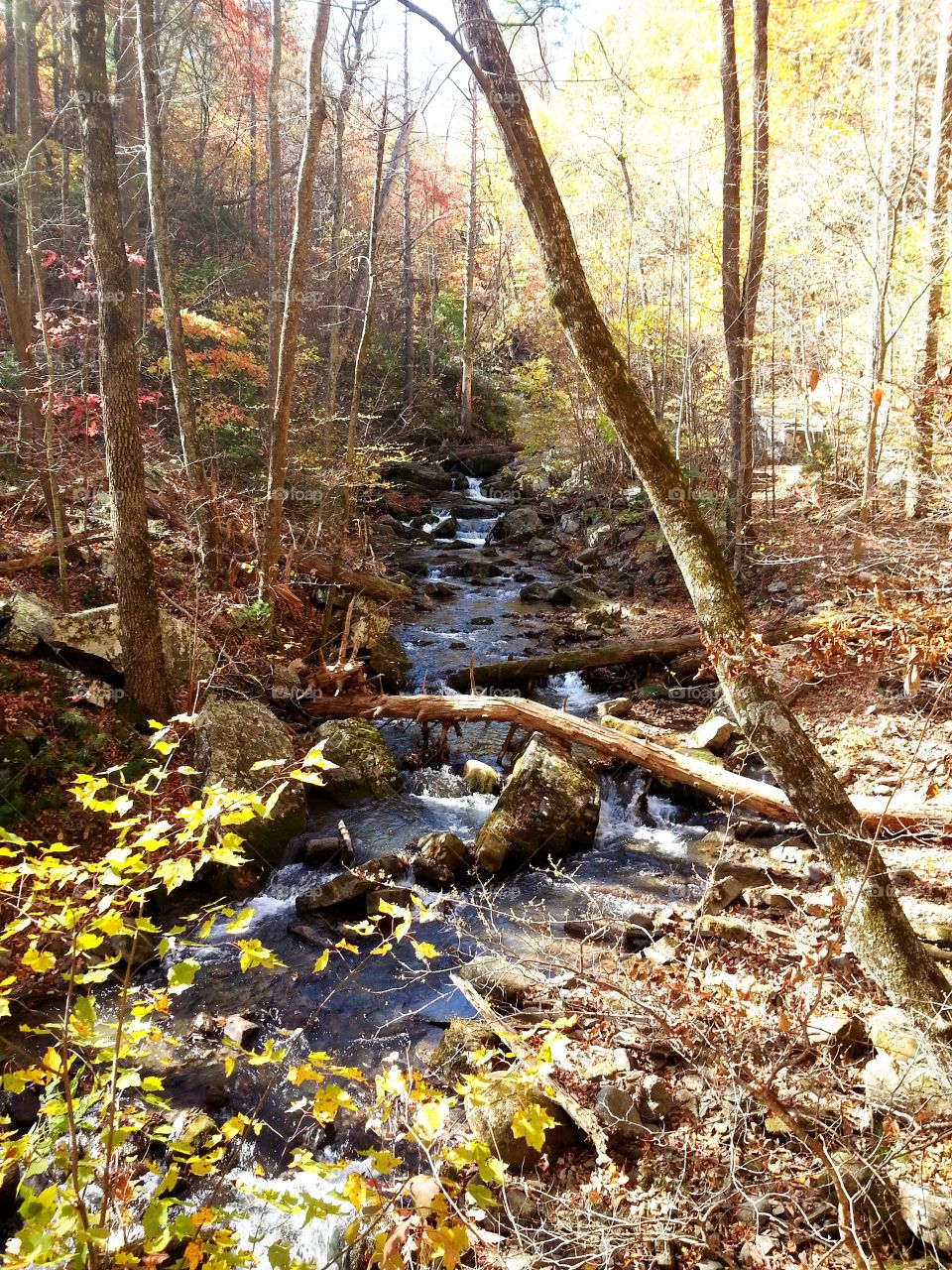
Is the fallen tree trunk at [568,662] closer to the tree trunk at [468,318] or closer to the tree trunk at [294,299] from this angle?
the tree trunk at [294,299]

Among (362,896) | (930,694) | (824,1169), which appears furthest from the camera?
Result: (930,694)

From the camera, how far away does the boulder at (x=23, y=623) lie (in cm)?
659

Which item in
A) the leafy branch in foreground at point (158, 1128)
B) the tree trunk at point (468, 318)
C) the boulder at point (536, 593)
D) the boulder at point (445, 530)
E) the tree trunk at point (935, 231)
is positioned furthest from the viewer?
the tree trunk at point (468, 318)

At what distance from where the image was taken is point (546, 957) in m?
4.22

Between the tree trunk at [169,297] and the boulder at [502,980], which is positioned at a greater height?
the tree trunk at [169,297]

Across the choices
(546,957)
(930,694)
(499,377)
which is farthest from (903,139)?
(499,377)

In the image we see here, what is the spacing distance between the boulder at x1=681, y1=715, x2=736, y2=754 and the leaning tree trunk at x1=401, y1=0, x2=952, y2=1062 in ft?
12.9

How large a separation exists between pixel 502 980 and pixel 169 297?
9202mm

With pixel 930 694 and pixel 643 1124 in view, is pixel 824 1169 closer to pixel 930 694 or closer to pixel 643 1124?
pixel 643 1124

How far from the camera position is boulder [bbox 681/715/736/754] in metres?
7.86

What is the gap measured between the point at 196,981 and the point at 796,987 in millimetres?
4162

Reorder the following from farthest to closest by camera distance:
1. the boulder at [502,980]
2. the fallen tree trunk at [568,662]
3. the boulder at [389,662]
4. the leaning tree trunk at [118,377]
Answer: the boulder at [389,662]
the fallen tree trunk at [568,662]
the leaning tree trunk at [118,377]
the boulder at [502,980]

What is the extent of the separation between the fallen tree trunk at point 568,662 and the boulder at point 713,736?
202 cm

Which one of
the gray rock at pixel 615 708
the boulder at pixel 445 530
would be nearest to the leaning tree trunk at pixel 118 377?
the gray rock at pixel 615 708
